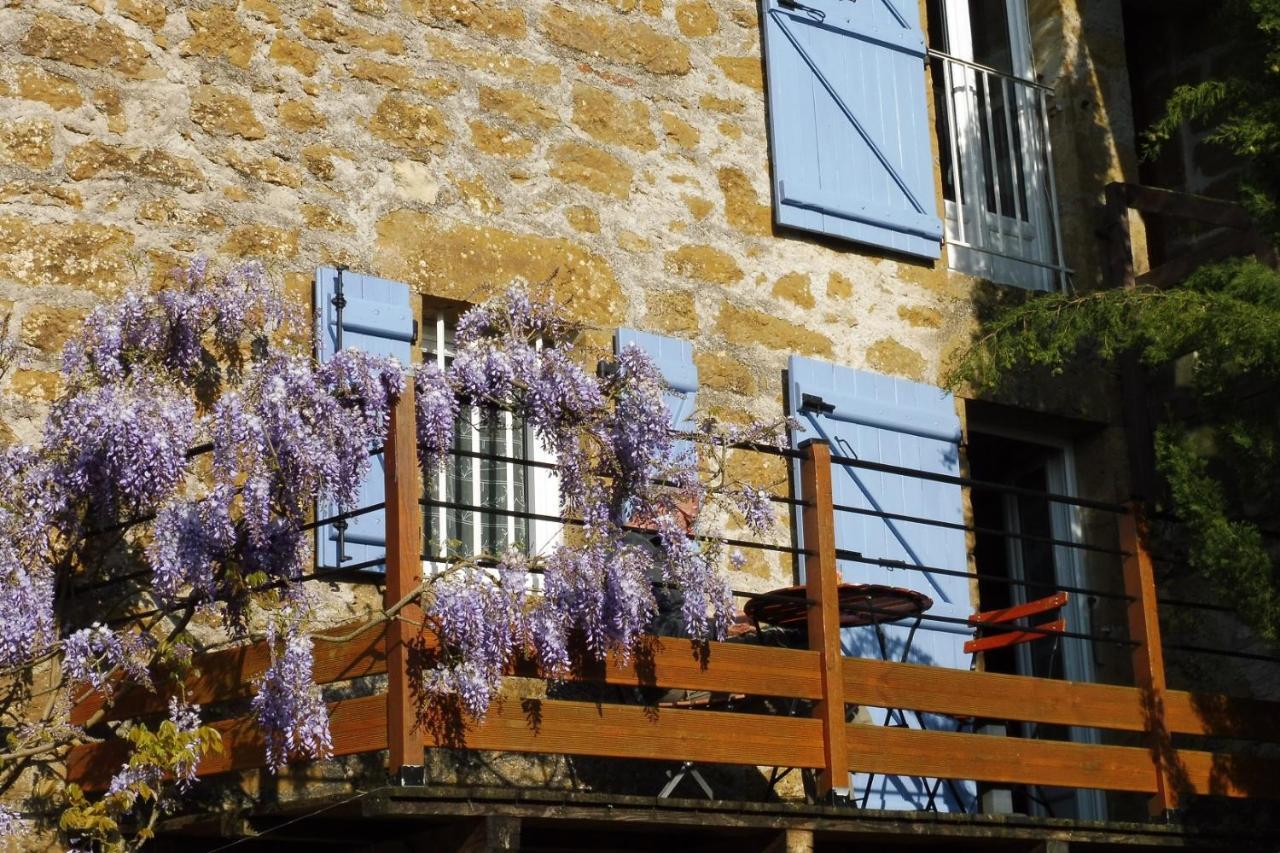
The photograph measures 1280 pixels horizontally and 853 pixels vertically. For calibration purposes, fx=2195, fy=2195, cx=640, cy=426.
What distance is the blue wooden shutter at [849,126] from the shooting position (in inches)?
325

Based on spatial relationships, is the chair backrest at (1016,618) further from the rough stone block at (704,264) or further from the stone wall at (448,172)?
the rough stone block at (704,264)

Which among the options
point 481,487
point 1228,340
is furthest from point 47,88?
point 1228,340

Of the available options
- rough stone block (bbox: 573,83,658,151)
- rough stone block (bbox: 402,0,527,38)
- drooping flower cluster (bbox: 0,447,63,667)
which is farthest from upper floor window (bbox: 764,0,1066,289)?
drooping flower cluster (bbox: 0,447,63,667)

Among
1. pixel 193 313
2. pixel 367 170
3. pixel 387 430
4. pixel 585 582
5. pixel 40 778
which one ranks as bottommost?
pixel 40 778

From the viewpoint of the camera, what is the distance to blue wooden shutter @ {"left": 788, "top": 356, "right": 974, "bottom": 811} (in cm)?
783

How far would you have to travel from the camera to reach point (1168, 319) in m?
7.25

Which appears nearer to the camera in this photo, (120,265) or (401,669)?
(401,669)

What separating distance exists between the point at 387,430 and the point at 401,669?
70 cm

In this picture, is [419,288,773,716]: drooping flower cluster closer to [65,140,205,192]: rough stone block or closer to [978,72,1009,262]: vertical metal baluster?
[65,140,205,192]: rough stone block

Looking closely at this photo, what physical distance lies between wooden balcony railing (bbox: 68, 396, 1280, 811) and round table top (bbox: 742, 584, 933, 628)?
108mm

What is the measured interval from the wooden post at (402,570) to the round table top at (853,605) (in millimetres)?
1200

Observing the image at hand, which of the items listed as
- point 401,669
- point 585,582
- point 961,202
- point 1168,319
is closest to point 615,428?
point 585,582

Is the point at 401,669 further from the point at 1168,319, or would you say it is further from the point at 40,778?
the point at 1168,319

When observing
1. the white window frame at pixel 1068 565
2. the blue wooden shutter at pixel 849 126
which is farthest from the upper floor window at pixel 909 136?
the white window frame at pixel 1068 565
